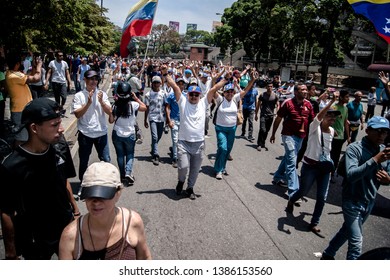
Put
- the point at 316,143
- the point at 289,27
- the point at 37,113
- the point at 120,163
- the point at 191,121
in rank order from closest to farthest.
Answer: the point at 37,113 < the point at 316,143 < the point at 191,121 < the point at 120,163 < the point at 289,27

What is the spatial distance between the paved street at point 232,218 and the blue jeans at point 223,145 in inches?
11.0

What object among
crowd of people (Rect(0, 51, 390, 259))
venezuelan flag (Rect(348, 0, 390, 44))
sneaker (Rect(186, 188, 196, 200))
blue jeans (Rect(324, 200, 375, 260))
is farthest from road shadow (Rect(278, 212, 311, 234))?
venezuelan flag (Rect(348, 0, 390, 44))

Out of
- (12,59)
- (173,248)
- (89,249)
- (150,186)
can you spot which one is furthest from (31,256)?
(12,59)

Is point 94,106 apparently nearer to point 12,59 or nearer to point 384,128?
point 12,59

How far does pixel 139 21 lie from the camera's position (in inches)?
324

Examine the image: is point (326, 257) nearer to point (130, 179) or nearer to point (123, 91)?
point (130, 179)

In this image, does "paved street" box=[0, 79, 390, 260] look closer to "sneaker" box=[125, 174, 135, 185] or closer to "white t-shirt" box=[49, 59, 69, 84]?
"sneaker" box=[125, 174, 135, 185]

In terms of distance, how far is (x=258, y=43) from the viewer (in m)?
46.8

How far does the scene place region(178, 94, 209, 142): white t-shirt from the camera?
15.9 ft

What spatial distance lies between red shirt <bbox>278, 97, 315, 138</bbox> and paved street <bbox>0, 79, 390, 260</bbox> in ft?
3.66

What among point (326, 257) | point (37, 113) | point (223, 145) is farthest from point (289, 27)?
point (37, 113)

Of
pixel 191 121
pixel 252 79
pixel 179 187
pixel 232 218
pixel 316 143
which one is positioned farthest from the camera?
pixel 252 79

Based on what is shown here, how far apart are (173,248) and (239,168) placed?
3.44 m

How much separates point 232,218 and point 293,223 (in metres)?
0.88
